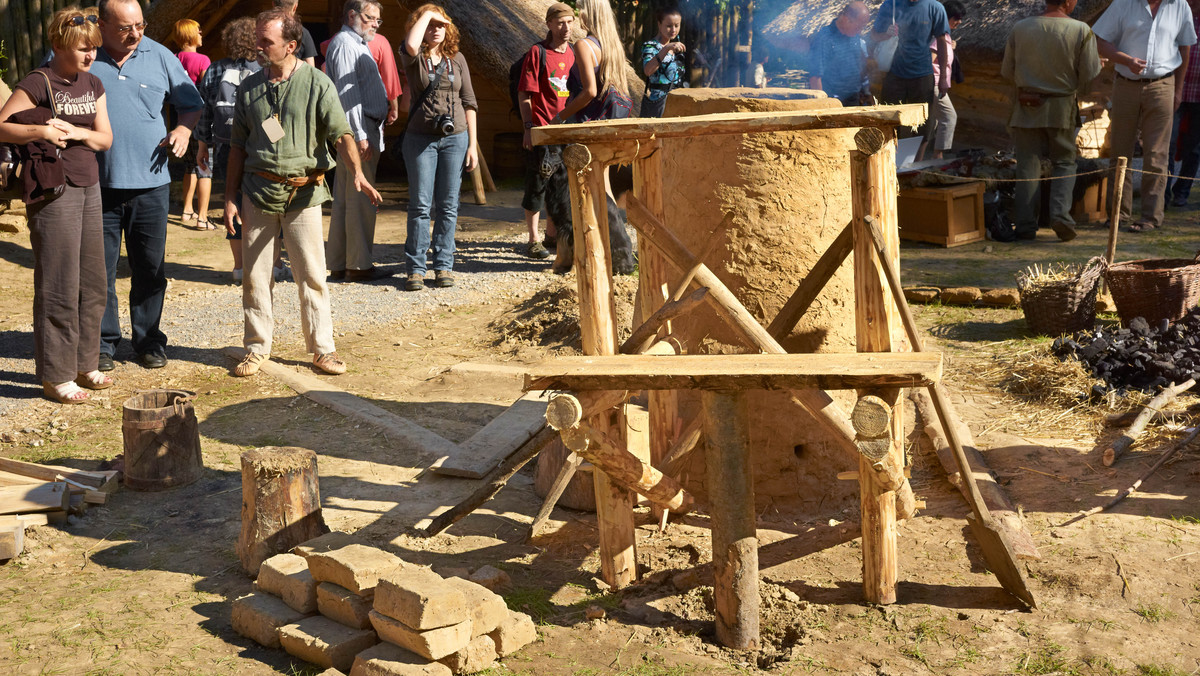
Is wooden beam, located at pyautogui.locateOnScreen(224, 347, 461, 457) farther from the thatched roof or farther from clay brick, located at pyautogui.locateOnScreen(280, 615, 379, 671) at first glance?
the thatched roof

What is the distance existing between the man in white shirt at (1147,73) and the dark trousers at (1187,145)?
746 millimetres

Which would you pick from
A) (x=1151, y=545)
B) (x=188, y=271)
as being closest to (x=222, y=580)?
(x=1151, y=545)

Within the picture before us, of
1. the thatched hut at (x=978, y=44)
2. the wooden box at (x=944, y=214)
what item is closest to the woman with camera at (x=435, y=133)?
the wooden box at (x=944, y=214)

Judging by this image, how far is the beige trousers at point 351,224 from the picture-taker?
8195mm

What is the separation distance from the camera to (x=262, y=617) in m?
3.56

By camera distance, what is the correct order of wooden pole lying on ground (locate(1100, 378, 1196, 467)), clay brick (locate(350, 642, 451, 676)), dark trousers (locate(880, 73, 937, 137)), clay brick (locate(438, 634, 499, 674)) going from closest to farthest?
clay brick (locate(350, 642, 451, 676)) < clay brick (locate(438, 634, 499, 674)) < wooden pole lying on ground (locate(1100, 378, 1196, 467)) < dark trousers (locate(880, 73, 937, 137))

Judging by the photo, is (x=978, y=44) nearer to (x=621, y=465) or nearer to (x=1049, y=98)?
(x=1049, y=98)

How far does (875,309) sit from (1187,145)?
8.44 meters

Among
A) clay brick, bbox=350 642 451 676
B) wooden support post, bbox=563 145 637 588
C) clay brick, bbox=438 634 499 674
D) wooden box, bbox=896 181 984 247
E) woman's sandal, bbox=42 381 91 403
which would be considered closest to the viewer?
clay brick, bbox=350 642 451 676

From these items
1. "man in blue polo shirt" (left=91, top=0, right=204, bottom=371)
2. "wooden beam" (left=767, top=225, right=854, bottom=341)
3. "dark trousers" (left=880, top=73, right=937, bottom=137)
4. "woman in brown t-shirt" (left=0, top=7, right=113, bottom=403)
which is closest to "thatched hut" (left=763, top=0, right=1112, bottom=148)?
"dark trousers" (left=880, top=73, right=937, bottom=137)

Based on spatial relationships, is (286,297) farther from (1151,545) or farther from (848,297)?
(1151,545)

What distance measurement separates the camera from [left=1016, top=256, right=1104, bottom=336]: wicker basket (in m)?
6.65

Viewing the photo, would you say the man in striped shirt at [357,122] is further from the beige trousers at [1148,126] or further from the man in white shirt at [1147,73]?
the beige trousers at [1148,126]

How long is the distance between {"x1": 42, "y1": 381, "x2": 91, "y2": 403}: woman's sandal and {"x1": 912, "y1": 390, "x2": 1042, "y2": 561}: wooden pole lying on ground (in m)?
4.32
